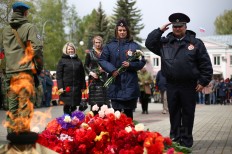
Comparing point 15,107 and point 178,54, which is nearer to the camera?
point 15,107

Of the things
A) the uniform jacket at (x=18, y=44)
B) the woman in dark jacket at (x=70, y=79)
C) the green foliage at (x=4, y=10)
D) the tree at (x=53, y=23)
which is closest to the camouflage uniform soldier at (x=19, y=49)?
the uniform jacket at (x=18, y=44)

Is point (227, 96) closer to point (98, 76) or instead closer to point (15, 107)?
point (98, 76)

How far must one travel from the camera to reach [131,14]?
7888cm

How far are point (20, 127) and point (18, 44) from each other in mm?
3033

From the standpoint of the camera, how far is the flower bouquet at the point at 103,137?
201 inches

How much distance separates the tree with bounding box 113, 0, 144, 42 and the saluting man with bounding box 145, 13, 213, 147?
227 feet

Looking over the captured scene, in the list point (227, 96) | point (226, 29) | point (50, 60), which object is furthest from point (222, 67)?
point (227, 96)

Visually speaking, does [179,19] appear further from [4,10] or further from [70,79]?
[4,10]

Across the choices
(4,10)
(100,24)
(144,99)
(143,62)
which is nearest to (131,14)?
(100,24)

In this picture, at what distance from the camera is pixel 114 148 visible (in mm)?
5273

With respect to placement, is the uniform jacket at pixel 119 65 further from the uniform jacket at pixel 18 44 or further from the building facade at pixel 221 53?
the building facade at pixel 221 53

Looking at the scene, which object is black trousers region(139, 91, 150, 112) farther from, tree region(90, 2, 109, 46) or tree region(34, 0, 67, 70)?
tree region(90, 2, 109, 46)

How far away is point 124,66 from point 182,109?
1.13m

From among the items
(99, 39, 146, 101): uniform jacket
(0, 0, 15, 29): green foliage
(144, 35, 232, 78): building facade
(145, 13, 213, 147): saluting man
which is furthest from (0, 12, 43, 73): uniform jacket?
(144, 35, 232, 78): building facade
